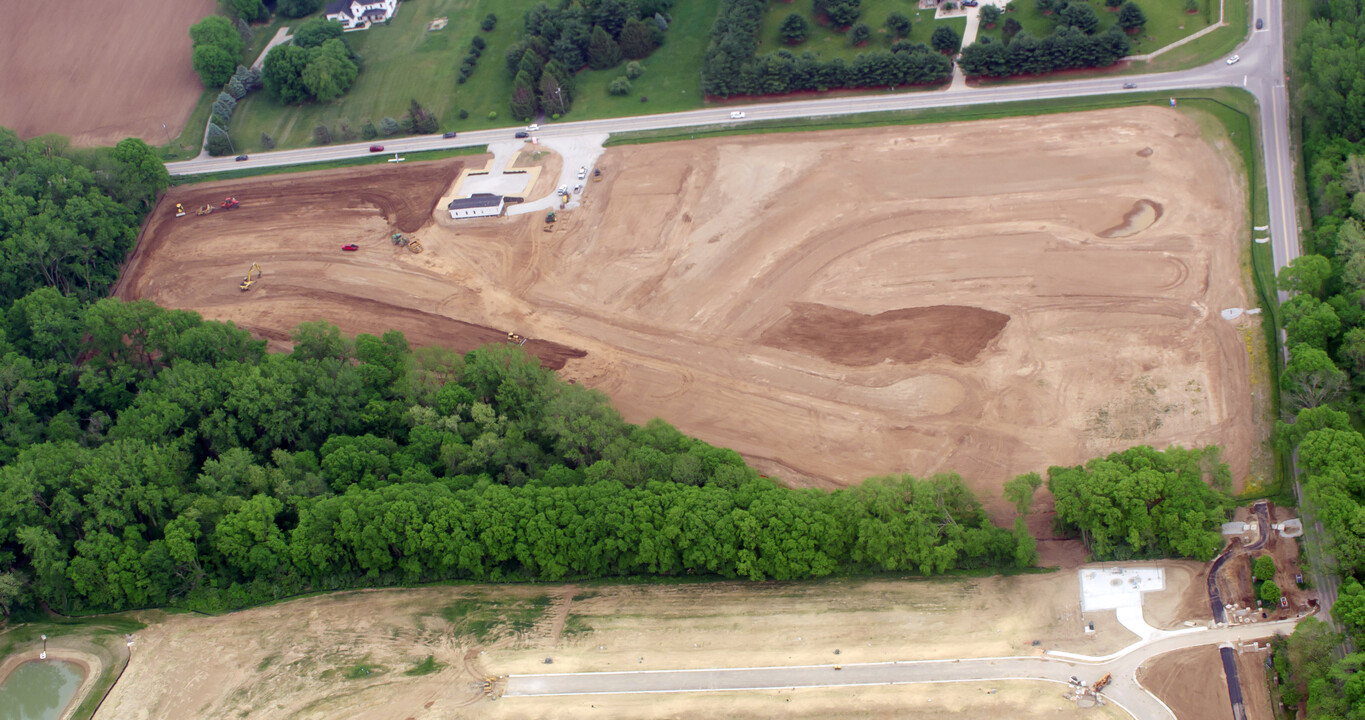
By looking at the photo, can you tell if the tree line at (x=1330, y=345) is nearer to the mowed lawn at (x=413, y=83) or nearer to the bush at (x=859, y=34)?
the bush at (x=859, y=34)

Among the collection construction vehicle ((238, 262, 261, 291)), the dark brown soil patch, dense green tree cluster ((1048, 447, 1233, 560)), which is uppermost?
construction vehicle ((238, 262, 261, 291))

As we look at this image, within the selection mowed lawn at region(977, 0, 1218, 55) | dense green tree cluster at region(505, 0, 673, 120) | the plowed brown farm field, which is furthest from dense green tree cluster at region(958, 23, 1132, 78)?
dense green tree cluster at region(505, 0, 673, 120)

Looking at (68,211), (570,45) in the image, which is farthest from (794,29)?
(68,211)

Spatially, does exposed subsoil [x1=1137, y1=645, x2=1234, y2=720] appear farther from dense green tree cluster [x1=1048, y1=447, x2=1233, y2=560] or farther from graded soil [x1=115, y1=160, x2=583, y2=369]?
graded soil [x1=115, y1=160, x2=583, y2=369]

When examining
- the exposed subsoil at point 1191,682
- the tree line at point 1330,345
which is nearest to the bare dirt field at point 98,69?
the exposed subsoil at point 1191,682

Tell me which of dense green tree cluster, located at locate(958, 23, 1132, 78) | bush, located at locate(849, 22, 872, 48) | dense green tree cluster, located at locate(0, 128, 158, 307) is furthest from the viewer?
bush, located at locate(849, 22, 872, 48)

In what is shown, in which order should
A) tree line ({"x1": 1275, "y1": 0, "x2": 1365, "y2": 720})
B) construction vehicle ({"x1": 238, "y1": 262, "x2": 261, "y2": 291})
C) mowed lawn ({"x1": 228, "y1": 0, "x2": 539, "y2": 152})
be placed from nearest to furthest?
tree line ({"x1": 1275, "y1": 0, "x2": 1365, "y2": 720}) < construction vehicle ({"x1": 238, "y1": 262, "x2": 261, "y2": 291}) < mowed lawn ({"x1": 228, "y1": 0, "x2": 539, "y2": 152})
